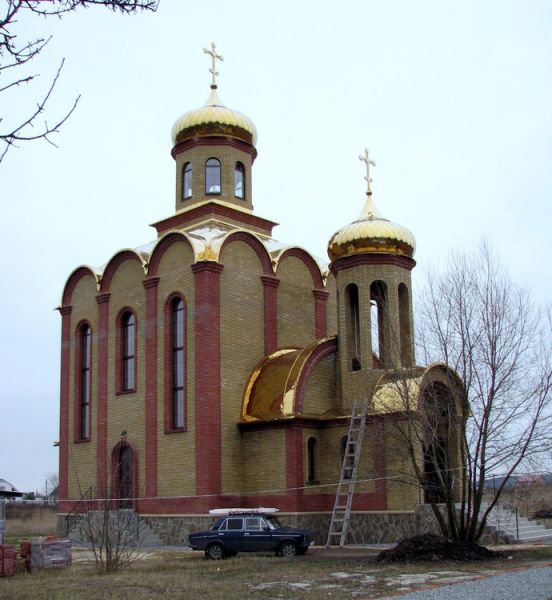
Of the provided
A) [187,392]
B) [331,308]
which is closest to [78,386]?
[187,392]

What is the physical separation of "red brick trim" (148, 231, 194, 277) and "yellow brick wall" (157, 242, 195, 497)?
100mm

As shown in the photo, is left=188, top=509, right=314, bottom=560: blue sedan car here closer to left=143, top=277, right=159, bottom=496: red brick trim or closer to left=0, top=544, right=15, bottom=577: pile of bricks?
left=0, top=544, right=15, bottom=577: pile of bricks

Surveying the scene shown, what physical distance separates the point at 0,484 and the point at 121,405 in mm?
3824

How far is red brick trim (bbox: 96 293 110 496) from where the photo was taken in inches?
923

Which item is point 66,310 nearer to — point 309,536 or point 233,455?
point 233,455

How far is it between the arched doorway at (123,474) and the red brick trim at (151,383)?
2.42ft

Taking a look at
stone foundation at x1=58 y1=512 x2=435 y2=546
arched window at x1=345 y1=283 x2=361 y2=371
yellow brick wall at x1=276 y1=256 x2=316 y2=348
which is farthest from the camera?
yellow brick wall at x1=276 y1=256 x2=316 y2=348

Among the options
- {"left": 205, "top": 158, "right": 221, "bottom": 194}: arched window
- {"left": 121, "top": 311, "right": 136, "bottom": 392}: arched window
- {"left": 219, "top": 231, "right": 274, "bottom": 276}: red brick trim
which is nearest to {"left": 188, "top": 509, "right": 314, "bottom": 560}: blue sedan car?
{"left": 121, "top": 311, "right": 136, "bottom": 392}: arched window

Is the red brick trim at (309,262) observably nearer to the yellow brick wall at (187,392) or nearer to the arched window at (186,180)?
the yellow brick wall at (187,392)

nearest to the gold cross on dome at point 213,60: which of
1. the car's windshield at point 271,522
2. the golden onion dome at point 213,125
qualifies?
the golden onion dome at point 213,125

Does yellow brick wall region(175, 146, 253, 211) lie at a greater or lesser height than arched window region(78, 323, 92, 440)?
greater

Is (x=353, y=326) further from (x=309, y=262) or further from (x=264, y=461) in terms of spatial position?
(x=264, y=461)

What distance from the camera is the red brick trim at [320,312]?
2455cm

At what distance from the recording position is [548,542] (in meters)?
18.6
